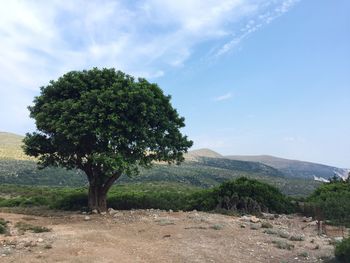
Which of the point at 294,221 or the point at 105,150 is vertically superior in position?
the point at 105,150

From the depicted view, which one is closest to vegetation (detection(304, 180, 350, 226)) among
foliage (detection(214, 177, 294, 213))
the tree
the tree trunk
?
foliage (detection(214, 177, 294, 213))

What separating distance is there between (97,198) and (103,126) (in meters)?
4.93

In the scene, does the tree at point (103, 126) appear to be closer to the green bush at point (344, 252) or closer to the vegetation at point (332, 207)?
the vegetation at point (332, 207)

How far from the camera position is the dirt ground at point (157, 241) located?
43.6ft

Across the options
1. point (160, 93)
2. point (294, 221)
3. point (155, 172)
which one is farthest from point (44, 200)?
point (155, 172)

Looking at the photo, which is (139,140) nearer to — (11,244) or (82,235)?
(82,235)

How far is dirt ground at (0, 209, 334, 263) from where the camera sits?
13.3 m

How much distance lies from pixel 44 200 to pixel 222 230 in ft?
52.6

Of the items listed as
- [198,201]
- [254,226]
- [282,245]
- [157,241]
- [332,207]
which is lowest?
[282,245]

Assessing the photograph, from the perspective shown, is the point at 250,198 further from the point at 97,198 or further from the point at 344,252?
the point at 344,252

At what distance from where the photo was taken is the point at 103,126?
71.6 ft

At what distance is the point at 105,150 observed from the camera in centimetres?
2228

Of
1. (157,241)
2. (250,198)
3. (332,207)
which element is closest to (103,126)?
(157,241)

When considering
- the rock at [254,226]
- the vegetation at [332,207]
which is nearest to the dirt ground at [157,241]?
the rock at [254,226]
